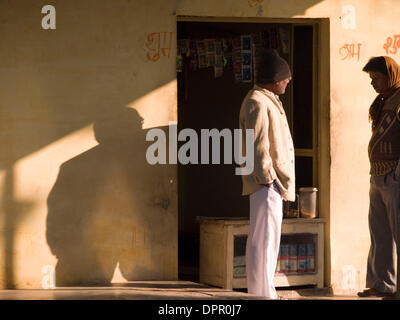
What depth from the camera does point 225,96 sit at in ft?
37.0

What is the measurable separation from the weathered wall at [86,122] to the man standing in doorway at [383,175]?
0.72 m

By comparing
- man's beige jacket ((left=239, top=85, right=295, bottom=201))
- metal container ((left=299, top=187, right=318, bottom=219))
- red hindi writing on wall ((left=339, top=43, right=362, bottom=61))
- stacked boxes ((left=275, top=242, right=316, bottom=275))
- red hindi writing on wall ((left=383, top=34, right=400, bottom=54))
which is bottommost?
stacked boxes ((left=275, top=242, right=316, bottom=275))

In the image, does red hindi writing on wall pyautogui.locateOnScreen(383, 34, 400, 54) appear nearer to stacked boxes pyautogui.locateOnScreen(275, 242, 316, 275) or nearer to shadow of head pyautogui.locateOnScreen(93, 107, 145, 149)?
stacked boxes pyautogui.locateOnScreen(275, 242, 316, 275)

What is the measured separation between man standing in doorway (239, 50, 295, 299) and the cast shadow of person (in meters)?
1.09

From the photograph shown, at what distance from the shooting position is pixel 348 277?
8531mm

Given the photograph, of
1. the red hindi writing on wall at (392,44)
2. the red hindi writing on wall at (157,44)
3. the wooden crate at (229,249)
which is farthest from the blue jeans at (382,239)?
the red hindi writing on wall at (157,44)

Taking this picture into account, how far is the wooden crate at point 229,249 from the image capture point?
8203mm

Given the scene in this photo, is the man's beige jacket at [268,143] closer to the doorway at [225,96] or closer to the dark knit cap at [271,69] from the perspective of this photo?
the dark knit cap at [271,69]

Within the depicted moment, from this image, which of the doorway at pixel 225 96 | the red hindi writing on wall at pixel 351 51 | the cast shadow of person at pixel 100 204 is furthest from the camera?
the doorway at pixel 225 96

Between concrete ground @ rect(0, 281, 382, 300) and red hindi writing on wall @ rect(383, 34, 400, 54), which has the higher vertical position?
red hindi writing on wall @ rect(383, 34, 400, 54)

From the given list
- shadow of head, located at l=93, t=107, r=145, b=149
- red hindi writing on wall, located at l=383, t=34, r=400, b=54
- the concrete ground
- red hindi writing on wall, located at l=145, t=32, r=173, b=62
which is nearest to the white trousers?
the concrete ground

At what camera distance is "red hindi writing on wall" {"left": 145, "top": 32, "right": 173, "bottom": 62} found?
809cm

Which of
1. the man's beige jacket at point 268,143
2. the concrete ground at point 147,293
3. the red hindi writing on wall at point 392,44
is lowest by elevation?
the concrete ground at point 147,293

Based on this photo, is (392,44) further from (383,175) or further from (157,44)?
(157,44)
